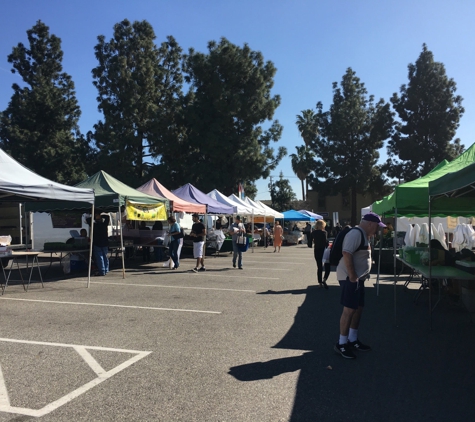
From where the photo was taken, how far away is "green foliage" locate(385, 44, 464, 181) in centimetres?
4638

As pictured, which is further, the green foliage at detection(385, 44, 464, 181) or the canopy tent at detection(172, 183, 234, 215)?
the green foliage at detection(385, 44, 464, 181)

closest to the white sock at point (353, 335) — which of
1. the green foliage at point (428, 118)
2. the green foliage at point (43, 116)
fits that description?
the green foliage at point (43, 116)

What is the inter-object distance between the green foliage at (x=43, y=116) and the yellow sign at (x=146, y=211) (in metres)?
24.8

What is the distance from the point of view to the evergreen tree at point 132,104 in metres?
35.5

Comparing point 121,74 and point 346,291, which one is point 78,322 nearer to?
point 346,291

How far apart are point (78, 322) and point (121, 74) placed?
32728 mm

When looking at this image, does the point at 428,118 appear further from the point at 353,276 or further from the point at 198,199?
the point at 353,276

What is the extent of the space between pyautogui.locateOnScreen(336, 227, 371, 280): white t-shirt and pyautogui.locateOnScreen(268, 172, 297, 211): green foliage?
54.4 meters

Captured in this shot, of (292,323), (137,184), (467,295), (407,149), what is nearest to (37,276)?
(292,323)

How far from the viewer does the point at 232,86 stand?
3619 centimetres

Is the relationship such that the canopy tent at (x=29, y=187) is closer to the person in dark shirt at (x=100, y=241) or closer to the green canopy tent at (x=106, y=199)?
the green canopy tent at (x=106, y=199)

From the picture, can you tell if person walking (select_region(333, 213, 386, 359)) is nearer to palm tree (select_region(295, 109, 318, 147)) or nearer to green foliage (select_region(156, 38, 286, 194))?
green foliage (select_region(156, 38, 286, 194))

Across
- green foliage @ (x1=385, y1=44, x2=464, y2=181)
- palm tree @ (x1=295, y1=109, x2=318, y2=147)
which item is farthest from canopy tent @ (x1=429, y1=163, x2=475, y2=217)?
palm tree @ (x1=295, y1=109, x2=318, y2=147)

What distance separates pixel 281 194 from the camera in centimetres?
5981
